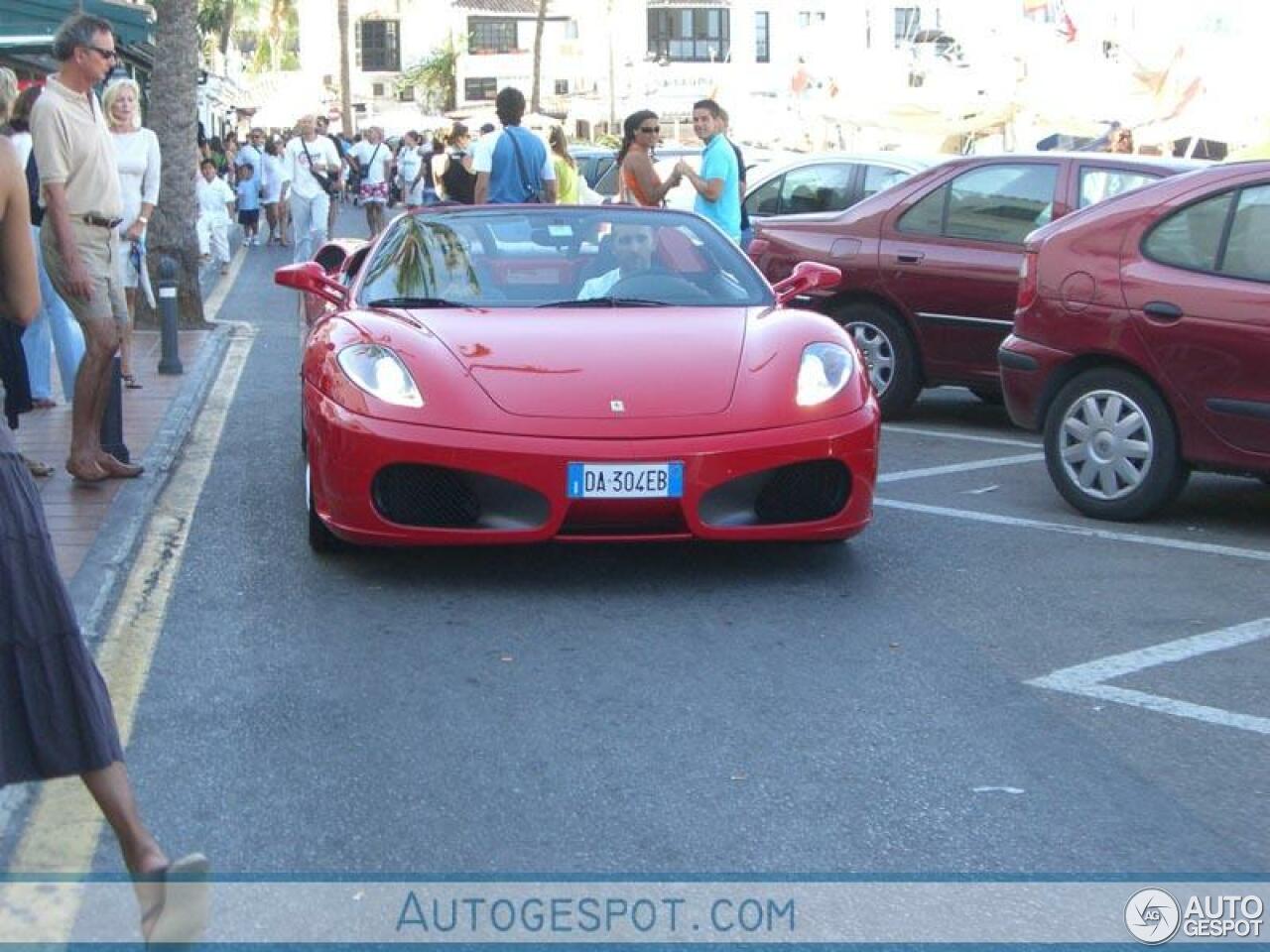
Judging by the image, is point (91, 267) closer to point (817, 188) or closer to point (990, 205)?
point (990, 205)

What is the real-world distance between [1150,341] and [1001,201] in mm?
3235

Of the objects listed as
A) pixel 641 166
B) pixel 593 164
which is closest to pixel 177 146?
pixel 641 166

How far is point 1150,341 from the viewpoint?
7.80m

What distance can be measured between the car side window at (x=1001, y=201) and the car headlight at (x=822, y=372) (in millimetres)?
4015

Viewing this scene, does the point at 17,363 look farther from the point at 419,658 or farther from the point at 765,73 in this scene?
the point at 765,73

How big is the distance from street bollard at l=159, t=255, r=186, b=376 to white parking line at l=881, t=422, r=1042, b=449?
455cm

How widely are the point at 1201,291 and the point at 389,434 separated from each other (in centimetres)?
335

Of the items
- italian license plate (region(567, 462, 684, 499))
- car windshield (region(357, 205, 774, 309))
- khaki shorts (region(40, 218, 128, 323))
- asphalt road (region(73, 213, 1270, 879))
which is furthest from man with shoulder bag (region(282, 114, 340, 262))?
italian license plate (region(567, 462, 684, 499))

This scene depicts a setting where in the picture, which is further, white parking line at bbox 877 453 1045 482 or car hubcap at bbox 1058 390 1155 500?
white parking line at bbox 877 453 1045 482

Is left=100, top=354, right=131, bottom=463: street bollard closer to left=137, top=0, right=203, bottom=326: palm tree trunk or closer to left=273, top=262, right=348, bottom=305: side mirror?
left=273, top=262, right=348, bottom=305: side mirror

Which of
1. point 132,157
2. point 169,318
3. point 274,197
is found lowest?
point 274,197

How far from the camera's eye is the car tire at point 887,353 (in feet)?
36.0

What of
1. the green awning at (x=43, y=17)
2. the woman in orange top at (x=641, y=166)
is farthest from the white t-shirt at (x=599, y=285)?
the green awning at (x=43, y=17)

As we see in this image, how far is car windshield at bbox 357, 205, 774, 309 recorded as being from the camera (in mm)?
7508
